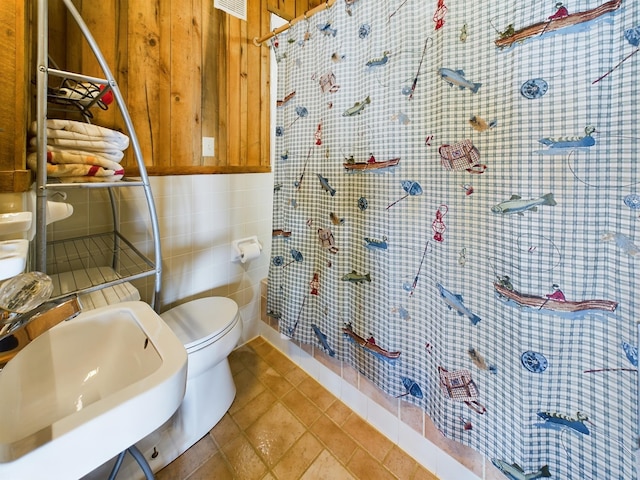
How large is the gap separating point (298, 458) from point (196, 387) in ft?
1.72

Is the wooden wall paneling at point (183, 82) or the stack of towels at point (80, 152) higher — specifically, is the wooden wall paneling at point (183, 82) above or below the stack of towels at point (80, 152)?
above

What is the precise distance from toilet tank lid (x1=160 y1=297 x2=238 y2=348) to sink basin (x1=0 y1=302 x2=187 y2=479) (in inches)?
15.7

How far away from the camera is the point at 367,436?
1.23 meters

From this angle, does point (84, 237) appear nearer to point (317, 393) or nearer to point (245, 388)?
point (245, 388)

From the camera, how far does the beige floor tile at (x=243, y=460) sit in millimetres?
1072

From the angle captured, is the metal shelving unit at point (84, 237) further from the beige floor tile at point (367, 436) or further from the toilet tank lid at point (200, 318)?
the beige floor tile at point (367, 436)

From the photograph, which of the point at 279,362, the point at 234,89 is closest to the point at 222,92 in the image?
the point at 234,89

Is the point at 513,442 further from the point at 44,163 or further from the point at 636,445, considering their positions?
the point at 44,163

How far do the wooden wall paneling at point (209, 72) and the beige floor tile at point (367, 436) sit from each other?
1505 mm

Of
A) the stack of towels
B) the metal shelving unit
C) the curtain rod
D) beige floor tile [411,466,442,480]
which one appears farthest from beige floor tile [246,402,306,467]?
the curtain rod

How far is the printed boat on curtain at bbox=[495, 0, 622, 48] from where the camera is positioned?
625mm

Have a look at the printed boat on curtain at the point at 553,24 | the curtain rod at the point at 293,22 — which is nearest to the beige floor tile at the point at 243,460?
the printed boat on curtain at the point at 553,24

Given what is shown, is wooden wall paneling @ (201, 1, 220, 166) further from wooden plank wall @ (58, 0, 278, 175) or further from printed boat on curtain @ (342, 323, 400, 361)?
printed boat on curtain @ (342, 323, 400, 361)

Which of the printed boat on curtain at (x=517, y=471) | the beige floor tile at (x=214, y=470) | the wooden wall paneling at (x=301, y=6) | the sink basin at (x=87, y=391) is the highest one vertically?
the wooden wall paneling at (x=301, y=6)
